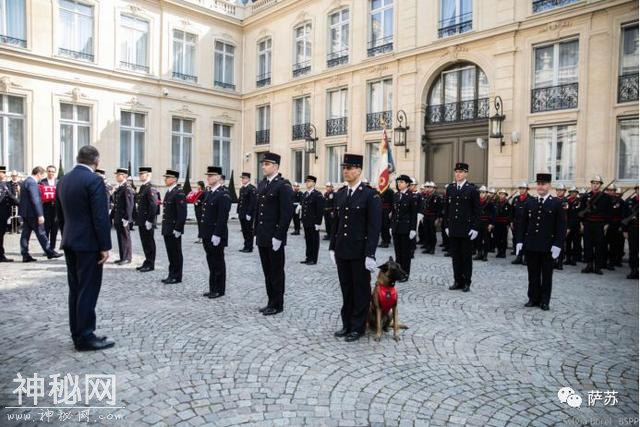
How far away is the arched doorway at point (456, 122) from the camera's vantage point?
17281mm

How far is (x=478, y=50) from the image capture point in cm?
1697

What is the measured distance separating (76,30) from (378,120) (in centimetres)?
1463

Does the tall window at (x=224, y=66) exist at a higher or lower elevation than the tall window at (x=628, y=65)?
higher

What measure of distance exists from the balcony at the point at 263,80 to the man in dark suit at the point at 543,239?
68.6 feet

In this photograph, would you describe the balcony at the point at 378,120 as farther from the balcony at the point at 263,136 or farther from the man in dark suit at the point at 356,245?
the man in dark suit at the point at 356,245

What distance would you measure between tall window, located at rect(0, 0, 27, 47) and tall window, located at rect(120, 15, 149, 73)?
164 inches

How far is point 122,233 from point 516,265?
369 inches

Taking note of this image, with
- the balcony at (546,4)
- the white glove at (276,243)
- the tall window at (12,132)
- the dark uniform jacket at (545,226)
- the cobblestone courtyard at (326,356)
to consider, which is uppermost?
the balcony at (546,4)

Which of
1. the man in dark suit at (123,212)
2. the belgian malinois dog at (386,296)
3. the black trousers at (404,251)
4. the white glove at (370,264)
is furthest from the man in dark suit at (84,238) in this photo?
the black trousers at (404,251)

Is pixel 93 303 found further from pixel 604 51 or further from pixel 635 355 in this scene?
pixel 604 51

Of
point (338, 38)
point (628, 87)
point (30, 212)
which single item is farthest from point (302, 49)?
point (30, 212)

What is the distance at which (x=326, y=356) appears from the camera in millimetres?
4801

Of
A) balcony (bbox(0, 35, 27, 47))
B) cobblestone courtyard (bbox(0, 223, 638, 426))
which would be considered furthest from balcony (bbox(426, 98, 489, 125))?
balcony (bbox(0, 35, 27, 47))

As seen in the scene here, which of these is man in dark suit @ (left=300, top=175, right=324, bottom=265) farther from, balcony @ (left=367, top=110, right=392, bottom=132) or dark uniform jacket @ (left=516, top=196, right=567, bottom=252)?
balcony @ (left=367, top=110, right=392, bottom=132)
